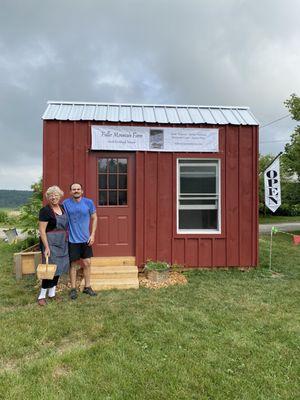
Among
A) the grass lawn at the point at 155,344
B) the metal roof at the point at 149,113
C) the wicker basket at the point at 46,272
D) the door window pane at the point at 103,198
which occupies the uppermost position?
the metal roof at the point at 149,113

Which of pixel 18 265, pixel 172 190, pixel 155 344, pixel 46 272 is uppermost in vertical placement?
pixel 172 190

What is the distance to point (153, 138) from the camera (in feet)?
23.6

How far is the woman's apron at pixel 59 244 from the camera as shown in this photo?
5.31m

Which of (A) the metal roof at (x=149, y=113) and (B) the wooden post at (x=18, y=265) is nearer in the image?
(B) the wooden post at (x=18, y=265)

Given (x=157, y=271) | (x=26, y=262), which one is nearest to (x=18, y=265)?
(x=26, y=262)

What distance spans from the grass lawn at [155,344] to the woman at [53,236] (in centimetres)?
37

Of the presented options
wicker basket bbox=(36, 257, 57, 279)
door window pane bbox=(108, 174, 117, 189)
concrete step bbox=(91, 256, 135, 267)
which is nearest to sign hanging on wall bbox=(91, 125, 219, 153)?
door window pane bbox=(108, 174, 117, 189)

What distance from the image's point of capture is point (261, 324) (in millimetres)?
4410

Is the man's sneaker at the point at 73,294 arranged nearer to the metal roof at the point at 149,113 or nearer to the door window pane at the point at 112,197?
the door window pane at the point at 112,197

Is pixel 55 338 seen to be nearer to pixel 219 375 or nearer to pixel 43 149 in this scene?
pixel 219 375

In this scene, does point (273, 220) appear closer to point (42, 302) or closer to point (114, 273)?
point (114, 273)

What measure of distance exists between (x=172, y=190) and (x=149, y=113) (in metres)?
1.72

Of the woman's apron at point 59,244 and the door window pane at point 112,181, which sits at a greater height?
the door window pane at point 112,181

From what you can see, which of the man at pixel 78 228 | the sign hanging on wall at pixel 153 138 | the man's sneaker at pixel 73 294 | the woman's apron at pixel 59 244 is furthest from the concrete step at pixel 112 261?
the sign hanging on wall at pixel 153 138
